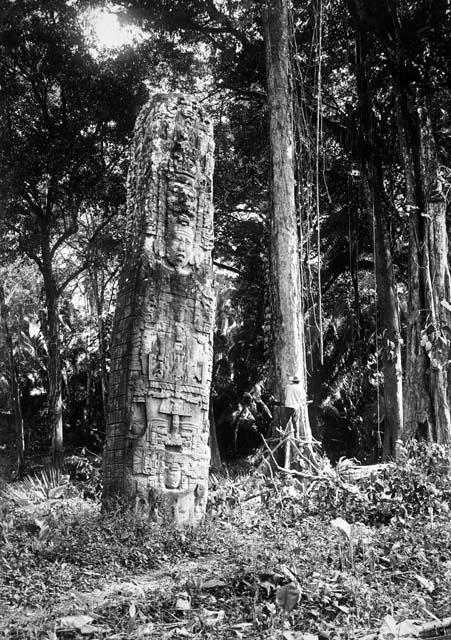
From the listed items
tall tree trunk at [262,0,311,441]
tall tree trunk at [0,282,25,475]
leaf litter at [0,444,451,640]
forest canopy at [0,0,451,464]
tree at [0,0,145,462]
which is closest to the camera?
leaf litter at [0,444,451,640]

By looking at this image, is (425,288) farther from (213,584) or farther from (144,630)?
(144,630)

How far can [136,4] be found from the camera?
38.6ft

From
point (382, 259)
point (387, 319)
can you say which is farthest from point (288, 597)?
Result: point (382, 259)

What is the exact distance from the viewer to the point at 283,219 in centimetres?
822

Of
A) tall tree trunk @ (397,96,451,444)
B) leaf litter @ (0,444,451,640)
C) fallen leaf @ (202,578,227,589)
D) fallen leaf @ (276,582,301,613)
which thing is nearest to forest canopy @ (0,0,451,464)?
tall tree trunk @ (397,96,451,444)

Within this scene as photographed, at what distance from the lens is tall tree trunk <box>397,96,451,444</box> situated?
8297mm

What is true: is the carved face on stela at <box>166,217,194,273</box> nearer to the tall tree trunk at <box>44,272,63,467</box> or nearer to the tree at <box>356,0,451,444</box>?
the tree at <box>356,0,451,444</box>

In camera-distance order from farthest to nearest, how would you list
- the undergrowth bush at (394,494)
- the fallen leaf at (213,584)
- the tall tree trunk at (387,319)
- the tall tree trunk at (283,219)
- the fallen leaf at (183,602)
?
the tall tree trunk at (387,319)
the tall tree trunk at (283,219)
the undergrowth bush at (394,494)
the fallen leaf at (213,584)
the fallen leaf at (183,602)

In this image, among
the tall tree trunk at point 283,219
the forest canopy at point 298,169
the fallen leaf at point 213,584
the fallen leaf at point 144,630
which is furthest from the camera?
the forest canopy at point 298,169

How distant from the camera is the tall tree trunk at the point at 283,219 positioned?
7836mm

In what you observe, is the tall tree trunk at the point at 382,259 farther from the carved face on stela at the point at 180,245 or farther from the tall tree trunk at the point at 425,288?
the carved face on stela at the point at 180,245

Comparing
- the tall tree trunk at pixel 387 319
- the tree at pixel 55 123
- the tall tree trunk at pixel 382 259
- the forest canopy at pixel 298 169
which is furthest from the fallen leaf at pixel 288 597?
the tree at pixel 55 123

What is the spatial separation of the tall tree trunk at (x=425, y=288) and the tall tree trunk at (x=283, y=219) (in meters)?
1.61

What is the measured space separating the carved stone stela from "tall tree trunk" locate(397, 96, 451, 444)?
315 cm
